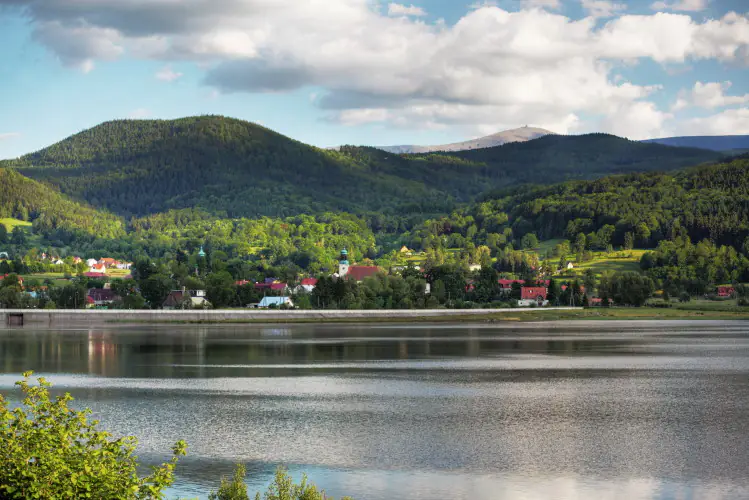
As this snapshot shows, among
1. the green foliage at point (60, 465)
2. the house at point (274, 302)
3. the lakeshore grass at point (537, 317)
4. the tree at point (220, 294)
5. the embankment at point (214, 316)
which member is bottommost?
the lakeshore grass at point (537, 317)

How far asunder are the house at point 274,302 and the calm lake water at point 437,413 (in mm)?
79354

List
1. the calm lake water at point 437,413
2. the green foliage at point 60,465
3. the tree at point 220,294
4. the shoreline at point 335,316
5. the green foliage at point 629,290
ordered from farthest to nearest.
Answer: the tree at point 220,294 < the green foliage at point 629,290 < the shoreline at point 335,316 < the calm lake water at point 437,413 < the green foliage at point 60,465

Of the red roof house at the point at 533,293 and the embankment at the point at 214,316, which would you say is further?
the red roof house at the point at 533,293

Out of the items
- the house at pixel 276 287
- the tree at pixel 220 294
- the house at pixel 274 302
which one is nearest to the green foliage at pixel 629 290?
the house at pixel 274 302

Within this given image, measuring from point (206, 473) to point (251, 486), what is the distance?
2322 mm

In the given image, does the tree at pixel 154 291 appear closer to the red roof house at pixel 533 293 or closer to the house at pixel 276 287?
the house at pixel 276 287

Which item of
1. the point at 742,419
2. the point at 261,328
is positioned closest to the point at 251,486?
the point at 742,419

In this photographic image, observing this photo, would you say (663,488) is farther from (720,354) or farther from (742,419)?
(720,354)

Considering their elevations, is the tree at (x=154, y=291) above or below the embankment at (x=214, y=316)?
above

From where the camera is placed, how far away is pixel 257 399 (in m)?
42.3

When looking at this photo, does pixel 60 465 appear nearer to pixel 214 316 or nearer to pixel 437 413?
pixel 437 413

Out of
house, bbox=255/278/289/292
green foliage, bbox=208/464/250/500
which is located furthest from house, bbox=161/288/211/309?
green foliage, bbox=208/464/250/500

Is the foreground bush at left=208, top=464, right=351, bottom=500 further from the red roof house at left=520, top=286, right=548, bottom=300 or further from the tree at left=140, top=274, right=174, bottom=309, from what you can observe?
the red roof house at left=520, top=286, right=548, bottom=300

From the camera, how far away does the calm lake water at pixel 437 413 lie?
25219mm
